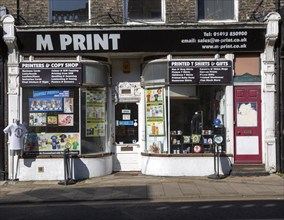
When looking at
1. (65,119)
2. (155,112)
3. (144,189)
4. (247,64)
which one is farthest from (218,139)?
(65,119)

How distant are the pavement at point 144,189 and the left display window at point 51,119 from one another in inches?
43.3

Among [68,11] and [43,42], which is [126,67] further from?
[43,42]

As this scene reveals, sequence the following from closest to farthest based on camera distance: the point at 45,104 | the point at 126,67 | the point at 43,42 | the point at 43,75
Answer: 1. the point at 43,42
2. the point at 43,75
3. the point at 45,104
4. the point at 126,67

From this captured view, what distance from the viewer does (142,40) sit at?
1316 centimetres

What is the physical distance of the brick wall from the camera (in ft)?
43.9

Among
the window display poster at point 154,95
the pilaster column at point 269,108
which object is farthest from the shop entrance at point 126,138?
the pilaster column at point 269,108

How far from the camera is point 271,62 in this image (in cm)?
1327

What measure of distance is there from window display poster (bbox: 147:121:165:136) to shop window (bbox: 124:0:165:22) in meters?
3.06

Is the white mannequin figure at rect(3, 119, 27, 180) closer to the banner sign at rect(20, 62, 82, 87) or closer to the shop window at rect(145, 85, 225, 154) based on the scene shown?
the banner sign at rect(20, 62, 82, 87)

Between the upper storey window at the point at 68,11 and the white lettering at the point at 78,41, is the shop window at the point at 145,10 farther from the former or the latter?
the white lettering at the point at 78,41

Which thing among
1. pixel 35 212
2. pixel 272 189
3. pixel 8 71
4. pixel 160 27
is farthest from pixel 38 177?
pixel 272 189

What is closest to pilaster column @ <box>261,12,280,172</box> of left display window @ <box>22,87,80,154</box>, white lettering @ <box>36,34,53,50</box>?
left display window @ <box>22,87,80,154</box>

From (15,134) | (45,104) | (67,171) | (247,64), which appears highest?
(247,64)

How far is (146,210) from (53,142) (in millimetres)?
5166
